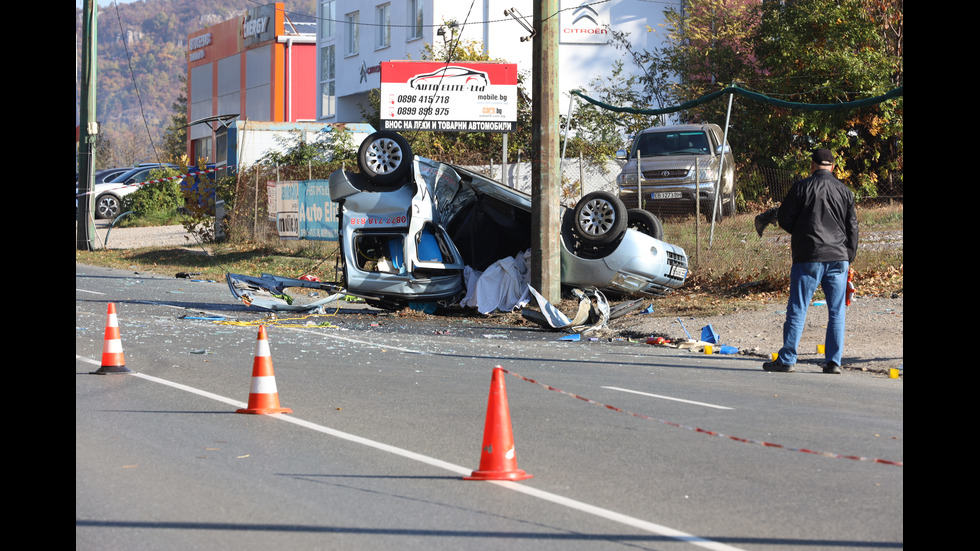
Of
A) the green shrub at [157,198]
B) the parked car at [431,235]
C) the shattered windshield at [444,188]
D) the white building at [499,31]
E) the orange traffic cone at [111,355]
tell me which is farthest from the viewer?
the white building at [499,31]

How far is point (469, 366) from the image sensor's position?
394 inches

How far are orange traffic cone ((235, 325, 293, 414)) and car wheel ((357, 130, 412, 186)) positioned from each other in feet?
24.6

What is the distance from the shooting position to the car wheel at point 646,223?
15.4 meters

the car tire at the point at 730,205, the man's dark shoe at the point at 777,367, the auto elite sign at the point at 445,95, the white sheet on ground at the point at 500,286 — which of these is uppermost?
the auto elite sign at the point at 445,95

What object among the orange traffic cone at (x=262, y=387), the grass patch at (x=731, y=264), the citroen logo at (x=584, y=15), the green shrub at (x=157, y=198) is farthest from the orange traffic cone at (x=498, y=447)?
the citroen logo at (x=584, y=15)

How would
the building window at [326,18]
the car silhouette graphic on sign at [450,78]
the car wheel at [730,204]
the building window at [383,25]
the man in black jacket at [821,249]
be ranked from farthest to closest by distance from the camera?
1. the building window at [326,18]
2. the building window at [383,25]
3. the car silhouette graphic on sign at [450,78]
4. the car wheel at [730,204]
5. the man in black jacket at [821,249]

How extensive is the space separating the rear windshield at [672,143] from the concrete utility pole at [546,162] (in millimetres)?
7322

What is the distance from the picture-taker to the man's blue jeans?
9.56 meters

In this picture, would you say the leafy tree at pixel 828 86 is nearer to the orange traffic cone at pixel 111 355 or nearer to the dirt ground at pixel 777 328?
the dirt ground at pixel 777 328

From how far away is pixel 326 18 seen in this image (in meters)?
53.2

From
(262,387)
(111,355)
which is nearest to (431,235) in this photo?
(111,355)

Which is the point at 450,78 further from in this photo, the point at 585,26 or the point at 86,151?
the point at 585,26
